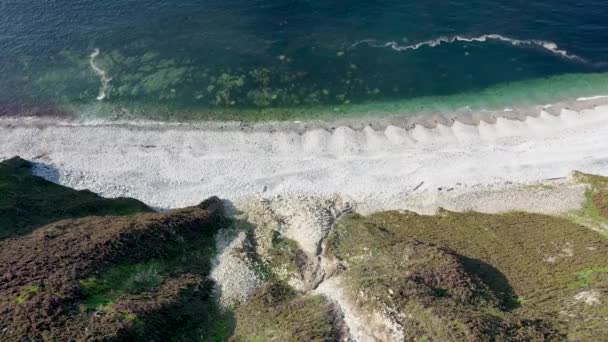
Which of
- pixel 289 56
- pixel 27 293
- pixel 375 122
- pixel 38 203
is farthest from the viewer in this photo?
pixel 289 56

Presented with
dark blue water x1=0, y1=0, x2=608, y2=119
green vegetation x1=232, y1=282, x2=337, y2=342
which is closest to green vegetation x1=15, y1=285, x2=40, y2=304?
green vegetation x1=232, y1=282, x2=337, y2=342

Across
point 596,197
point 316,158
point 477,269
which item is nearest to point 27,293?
point 316,158

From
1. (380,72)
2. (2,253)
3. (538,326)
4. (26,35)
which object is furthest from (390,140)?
(26,35)

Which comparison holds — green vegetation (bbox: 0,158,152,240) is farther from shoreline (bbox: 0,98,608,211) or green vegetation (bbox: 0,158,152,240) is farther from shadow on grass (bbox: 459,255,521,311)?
shadow on grass (bbox: 459,255,521,311)

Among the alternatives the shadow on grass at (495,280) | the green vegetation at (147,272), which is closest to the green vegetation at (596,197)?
the shadow on grass at (495,280)

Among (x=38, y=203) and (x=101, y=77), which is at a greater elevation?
(x=101, y=77)

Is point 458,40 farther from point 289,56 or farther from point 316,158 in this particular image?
point 316,158
